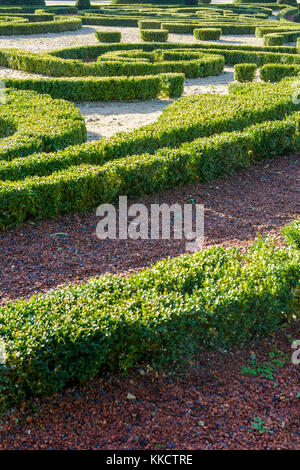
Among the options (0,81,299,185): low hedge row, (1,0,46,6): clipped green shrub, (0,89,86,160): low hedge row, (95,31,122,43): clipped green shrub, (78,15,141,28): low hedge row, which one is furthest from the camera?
(1,0,46,6): clipped green shrub

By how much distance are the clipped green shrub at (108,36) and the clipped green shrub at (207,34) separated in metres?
3.94

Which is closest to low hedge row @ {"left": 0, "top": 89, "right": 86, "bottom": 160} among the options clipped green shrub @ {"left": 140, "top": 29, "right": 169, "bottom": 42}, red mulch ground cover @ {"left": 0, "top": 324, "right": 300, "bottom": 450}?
red mulch ground cover @ {"left": 0, "top": 324, "right": 300, "bottom": 450}

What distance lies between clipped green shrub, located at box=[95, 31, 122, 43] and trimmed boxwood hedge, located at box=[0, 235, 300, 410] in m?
21.5

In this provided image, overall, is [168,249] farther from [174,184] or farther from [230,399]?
[230,399]

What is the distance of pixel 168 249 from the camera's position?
672cm

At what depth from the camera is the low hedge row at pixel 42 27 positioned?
26359mm

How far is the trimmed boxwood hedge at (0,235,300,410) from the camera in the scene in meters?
4.14

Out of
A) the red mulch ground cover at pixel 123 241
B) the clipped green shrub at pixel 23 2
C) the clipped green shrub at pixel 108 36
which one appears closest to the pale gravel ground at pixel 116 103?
the clipped green shrub at pixel 108 36

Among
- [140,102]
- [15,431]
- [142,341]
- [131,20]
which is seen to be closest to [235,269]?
[142,341]

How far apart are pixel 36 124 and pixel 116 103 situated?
4.93 meters

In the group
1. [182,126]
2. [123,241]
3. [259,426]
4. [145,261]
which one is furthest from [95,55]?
[259,426]

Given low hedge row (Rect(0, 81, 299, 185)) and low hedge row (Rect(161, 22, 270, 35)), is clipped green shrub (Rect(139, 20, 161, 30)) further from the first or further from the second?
low hedge row (Rect(0, 81, 299, 185))

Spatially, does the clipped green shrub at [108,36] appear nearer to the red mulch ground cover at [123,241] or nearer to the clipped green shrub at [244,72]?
the clipped green shrub at [244,72]

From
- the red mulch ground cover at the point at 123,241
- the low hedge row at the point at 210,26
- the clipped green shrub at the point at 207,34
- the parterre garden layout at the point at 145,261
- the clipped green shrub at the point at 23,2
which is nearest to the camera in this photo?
the parterre garden layout at the point at 145,261
